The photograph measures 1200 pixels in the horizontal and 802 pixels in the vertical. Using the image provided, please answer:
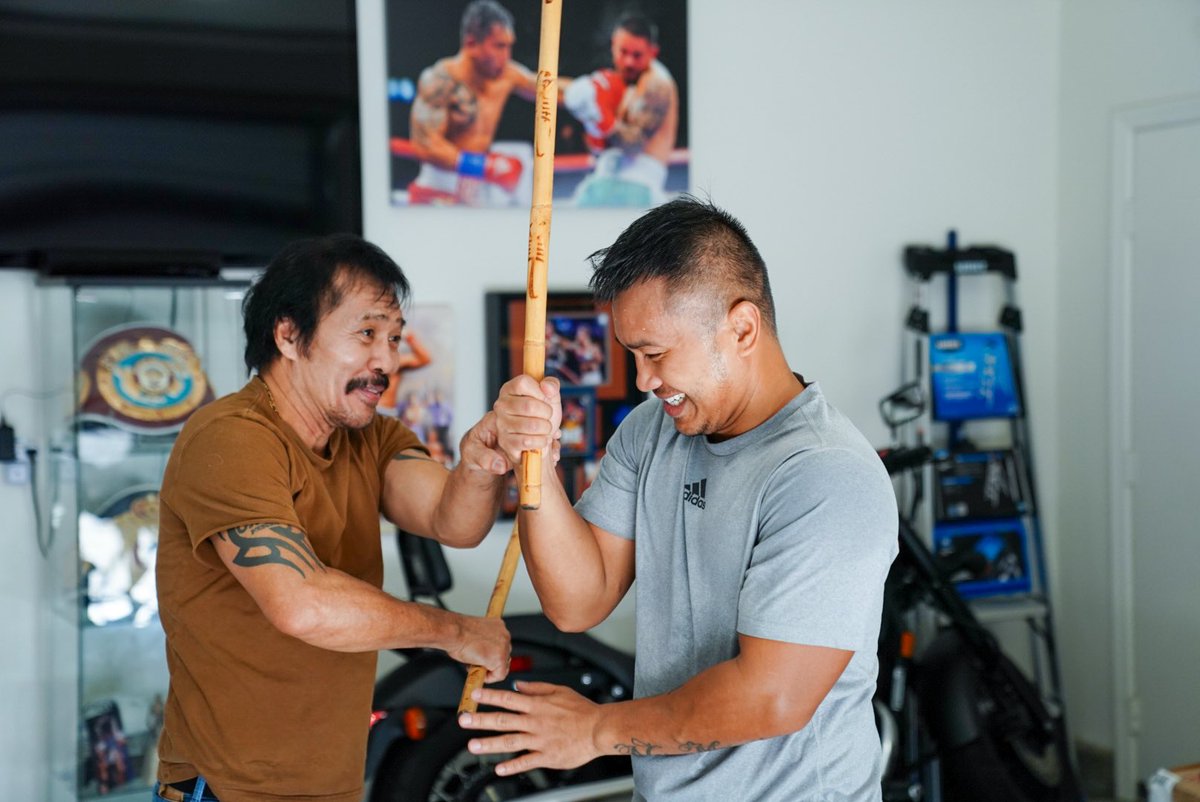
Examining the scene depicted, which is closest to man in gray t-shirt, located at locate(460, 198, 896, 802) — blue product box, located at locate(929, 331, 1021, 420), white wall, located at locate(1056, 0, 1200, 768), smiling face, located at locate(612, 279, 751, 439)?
smiling face, located at locate(612, 279, 751, 439)

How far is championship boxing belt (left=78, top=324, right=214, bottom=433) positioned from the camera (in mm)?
2896

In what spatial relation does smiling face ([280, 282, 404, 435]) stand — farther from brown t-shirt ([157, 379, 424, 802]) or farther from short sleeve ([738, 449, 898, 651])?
short sleeve ([738, 449, 898, 651])

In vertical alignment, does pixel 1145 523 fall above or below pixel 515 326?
below

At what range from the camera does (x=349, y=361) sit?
1855 millimetres

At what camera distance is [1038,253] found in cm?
428


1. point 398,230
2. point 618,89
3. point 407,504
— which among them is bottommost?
point 407,504

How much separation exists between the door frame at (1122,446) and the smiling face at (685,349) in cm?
290

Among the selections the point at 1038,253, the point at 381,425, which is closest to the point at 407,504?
the point at 381,425

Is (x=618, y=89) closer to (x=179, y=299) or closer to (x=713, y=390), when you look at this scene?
(x=179, y=299)

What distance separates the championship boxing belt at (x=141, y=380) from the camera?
2896 millimetres

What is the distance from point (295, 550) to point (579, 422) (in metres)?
1.95

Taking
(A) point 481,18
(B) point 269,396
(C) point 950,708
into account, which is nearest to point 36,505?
(B) point 269,396

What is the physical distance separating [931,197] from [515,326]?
5.29ft

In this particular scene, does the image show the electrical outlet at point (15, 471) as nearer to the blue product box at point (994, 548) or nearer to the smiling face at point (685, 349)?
the smiling face at point (685, 349)
